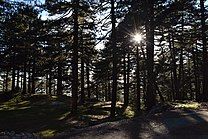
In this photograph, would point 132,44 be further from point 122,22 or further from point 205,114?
point 205,114

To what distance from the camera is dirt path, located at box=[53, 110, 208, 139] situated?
12.3m

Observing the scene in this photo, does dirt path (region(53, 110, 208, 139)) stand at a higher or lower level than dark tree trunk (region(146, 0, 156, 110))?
lower

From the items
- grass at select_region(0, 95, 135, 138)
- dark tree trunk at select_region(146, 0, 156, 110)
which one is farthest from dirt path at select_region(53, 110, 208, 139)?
dark tree trunk at select_region(146, 0, 156, 110)

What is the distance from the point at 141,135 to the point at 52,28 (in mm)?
17648

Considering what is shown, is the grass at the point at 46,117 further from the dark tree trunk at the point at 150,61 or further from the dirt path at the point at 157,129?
the dirt path at the point at 157,129

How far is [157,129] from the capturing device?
527 inches

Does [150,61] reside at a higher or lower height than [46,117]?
higher

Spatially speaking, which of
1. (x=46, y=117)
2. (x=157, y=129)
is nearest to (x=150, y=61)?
(x=46, y=117)

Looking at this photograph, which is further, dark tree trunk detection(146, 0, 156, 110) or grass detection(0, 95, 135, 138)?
dark tree trunk detection(146, 0, 156, 110)

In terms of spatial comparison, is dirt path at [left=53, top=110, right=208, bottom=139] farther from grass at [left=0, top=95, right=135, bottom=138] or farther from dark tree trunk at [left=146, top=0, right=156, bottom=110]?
dark tree trunk at [left=146, top=0, right=156, bottom=110]

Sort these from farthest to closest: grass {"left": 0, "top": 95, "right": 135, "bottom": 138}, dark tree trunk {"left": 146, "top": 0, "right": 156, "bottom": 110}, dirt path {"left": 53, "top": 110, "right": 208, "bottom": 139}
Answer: dark tree trunk {"left": 146, "top": 0, "right": 156, "bottom": 110} < grass {"left": 0, "top": 95, "right": 135, "bottom": 138} < dirt path {"left": 53, "top": 110, "right": 208, "bottom": 139}

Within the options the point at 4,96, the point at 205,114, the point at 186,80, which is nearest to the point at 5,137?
the point at 205,114

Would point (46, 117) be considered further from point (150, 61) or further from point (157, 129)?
point (157, 129)

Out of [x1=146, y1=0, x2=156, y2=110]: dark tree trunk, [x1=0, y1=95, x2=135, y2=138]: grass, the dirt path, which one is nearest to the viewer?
the dirt path
